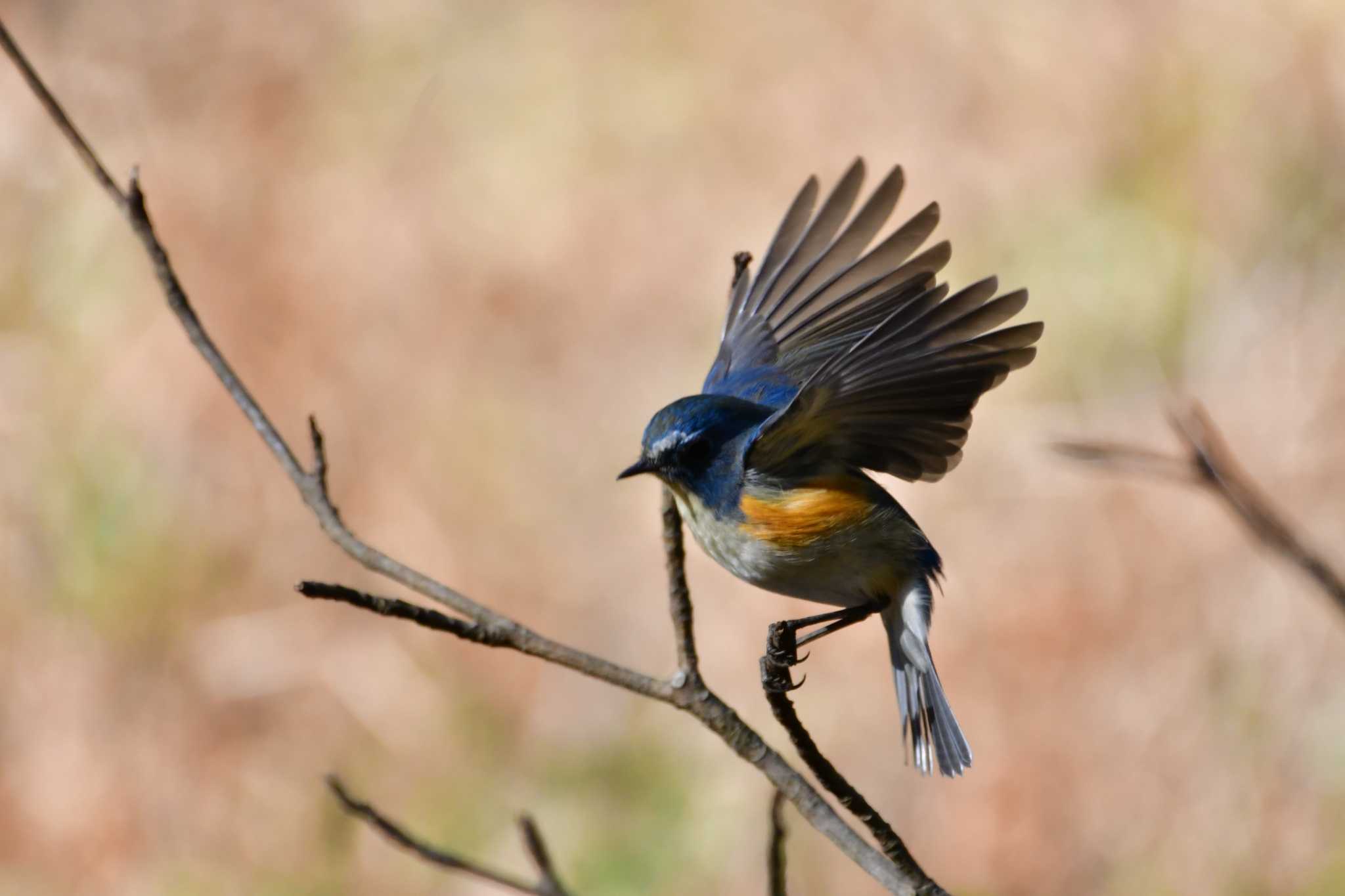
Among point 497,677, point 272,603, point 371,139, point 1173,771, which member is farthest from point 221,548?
point 1173,771

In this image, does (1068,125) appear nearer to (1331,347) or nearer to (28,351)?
(1331,347)

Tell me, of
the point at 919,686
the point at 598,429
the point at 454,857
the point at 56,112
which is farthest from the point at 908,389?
the point at 598,429

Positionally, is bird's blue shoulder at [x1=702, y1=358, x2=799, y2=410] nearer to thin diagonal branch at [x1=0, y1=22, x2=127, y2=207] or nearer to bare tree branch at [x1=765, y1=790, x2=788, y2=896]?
bare tree branch at [x1=765, y1=790, x2=788, y2=896]

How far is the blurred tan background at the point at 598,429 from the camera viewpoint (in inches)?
254

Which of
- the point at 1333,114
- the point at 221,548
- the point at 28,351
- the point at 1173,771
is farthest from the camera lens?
the point at 28,351

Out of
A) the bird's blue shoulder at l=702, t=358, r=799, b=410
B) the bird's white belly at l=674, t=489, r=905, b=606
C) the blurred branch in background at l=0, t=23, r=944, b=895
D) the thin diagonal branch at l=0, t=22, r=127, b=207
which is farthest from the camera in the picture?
the bird's blue shoulder at l=702, t=358, r=799, b=410

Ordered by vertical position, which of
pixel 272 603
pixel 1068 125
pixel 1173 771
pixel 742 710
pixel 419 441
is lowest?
pixel 1173 771

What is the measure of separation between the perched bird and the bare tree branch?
320mm

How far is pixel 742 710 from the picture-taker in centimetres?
673

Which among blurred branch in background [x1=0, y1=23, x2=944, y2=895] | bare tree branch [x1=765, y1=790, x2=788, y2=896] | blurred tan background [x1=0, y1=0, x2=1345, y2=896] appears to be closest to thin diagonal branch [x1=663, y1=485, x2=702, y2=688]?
blurred branch in background [x1=0, y1=23, x2=944, y2=895]

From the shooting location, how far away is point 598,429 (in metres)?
7.80

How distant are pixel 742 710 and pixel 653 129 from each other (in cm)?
370

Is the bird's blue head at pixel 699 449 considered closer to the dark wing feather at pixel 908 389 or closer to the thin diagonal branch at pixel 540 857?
the dark wing feather at pixel 908 389

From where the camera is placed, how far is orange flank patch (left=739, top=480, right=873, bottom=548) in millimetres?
2787
